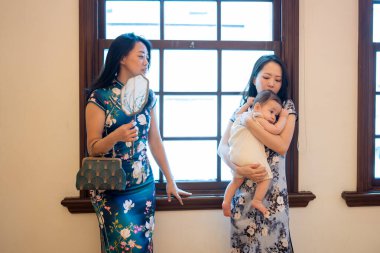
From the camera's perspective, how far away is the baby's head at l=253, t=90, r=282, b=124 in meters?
1.62

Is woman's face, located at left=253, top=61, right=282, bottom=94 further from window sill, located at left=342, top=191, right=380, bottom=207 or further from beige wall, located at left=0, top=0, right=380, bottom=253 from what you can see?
window sill, located at left=342, top=191, right=380, bottom=207

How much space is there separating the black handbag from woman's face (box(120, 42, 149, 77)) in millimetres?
450

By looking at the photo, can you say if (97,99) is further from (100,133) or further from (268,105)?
(268,105)

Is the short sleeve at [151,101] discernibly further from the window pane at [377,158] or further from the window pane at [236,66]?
the window pane at [377,158]

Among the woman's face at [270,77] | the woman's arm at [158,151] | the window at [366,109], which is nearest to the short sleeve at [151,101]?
the woman's arm at [158,151]

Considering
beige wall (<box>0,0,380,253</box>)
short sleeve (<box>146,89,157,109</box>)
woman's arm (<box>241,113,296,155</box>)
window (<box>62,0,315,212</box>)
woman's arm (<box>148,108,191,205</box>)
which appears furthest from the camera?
window (<box>62,0,315,212</box>)

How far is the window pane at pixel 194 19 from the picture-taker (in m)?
2.15

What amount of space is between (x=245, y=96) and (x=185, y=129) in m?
0.52

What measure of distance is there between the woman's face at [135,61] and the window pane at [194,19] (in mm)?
571

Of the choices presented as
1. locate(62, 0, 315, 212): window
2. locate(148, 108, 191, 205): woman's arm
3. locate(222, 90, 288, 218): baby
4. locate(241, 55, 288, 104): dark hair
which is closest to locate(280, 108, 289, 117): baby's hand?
locate(222, 90, 288, 218): baby

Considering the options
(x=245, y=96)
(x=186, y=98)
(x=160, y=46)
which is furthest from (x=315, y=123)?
(x=160, y=46)

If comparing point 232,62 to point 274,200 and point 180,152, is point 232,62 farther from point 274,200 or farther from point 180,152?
point 274,200

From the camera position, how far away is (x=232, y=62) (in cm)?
217

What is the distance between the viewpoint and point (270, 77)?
1.70 metres
